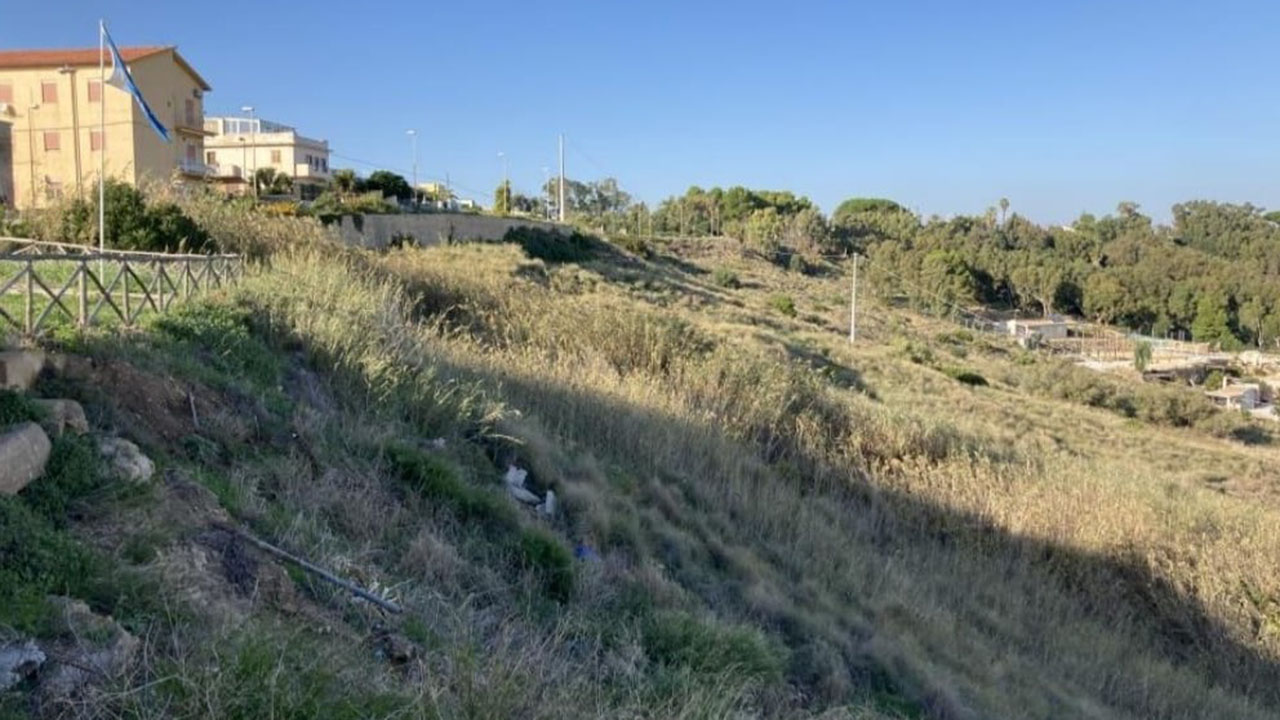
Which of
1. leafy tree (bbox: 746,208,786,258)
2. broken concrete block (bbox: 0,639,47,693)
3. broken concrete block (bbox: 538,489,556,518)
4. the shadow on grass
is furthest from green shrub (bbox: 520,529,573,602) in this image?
leafy tree (bbox: 746,208,786,258)

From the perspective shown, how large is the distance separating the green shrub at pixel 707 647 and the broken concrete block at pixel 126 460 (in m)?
2.63

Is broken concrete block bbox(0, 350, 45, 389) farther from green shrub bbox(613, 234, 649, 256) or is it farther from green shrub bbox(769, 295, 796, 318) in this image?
green shrub bbox(613, 234, 649, 256)

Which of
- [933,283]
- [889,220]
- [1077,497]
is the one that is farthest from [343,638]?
[889,220]

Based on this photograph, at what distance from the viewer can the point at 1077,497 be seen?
427 inches

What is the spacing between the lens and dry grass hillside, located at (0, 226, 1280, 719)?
3.32 m

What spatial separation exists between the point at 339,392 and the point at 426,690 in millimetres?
5495

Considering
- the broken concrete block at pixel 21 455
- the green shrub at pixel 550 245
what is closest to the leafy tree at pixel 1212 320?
the green shrub at pixel 550 245

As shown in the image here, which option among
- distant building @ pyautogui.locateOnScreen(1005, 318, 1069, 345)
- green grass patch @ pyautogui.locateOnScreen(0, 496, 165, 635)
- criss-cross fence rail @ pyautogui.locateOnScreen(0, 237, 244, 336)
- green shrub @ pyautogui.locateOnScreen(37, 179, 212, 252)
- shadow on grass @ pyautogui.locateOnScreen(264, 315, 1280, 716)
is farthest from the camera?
distant building @ pyautogui.locateOnScreen(1005, 318, 1069, 345)

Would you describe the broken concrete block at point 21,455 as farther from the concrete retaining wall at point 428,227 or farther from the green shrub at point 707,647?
the concrete retaining wall at point 428,227

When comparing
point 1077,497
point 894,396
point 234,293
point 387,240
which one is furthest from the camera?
point 387,240

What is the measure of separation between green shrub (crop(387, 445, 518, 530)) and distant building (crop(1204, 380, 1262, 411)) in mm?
55051

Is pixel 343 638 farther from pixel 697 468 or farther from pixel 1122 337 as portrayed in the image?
pixel 1122 337

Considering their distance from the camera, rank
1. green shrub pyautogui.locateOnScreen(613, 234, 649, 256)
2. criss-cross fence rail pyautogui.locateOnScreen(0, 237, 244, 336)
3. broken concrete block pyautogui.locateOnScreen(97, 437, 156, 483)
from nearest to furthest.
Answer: broken concrete block pyautogui.locateOnScreen(97, 437, 156, 483)
criss-cross fence rail pyautogui.locateOnScreen(0, 237, 244, 336)
green shrub pyautogui.locateOnScreen(613, 234, 649, 256)

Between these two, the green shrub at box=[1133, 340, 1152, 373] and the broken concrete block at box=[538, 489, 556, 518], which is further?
the green shrub at box=[1133, 340, 1152, 373]
